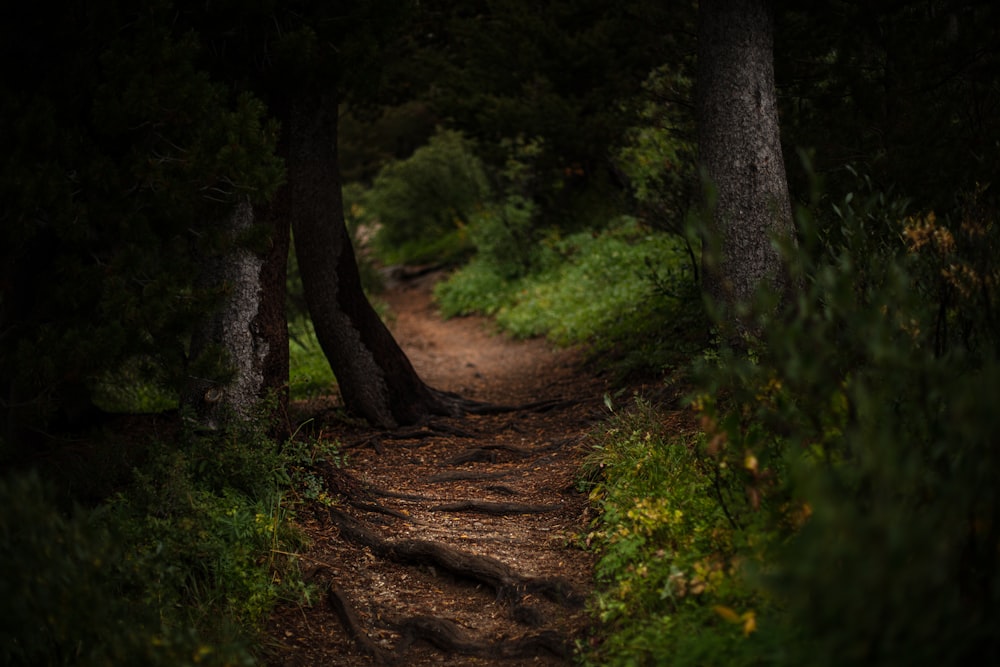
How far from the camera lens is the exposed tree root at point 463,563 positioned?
4305mm

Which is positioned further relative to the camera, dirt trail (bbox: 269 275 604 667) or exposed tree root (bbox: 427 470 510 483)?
exposed tree root (bbox: 427 470 510 483)

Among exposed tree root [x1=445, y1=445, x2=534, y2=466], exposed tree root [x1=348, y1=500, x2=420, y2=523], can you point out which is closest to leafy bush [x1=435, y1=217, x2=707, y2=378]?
exposed tree root [x1=445, y1=445, x2=534, y2=466]

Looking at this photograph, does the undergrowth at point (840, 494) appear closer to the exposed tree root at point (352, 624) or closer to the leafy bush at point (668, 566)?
the leafy bush at point (668, 566)

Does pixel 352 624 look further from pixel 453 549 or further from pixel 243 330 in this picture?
pixel 243 330

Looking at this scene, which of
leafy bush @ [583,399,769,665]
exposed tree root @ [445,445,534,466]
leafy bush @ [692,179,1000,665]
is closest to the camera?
leafy bush @ [692,179,1000,665]

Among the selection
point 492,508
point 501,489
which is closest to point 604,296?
point 501,489

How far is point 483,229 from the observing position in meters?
17.0

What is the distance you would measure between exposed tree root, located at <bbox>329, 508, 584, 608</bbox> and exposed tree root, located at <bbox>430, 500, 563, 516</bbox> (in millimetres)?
653

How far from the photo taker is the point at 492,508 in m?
5.50

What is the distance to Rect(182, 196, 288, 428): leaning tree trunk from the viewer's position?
5199mm

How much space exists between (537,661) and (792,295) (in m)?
3.35

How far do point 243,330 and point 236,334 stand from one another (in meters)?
0.06

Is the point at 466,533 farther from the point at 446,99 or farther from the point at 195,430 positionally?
the point at 446,99

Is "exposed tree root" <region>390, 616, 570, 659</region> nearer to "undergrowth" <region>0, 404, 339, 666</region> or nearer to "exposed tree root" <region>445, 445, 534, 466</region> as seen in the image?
"undergrowth" <region>0, 404, 339, 666</region>
